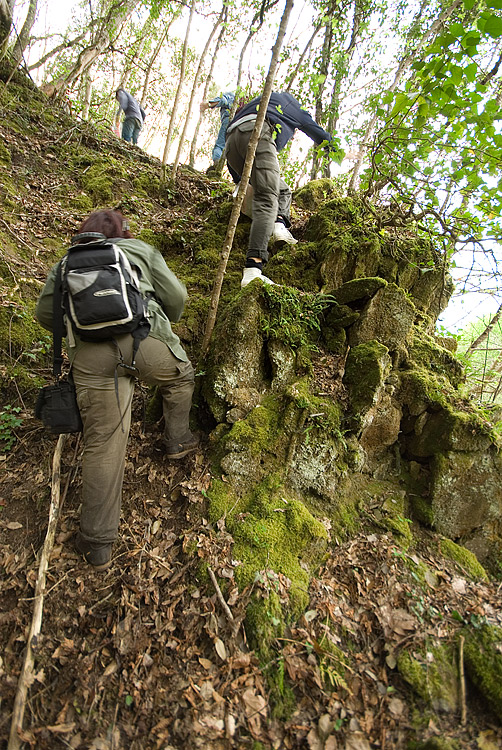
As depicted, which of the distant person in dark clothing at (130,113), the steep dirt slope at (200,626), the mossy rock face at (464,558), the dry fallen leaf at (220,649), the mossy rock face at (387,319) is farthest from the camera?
the distant person in dark clothing at (130,113)

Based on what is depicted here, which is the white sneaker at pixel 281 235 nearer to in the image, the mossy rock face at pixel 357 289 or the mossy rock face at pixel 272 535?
the mossy rock face at pixel 357 289

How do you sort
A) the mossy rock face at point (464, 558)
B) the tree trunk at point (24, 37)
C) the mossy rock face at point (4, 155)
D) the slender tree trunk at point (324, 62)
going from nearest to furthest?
1. the mossy rock face at point (464, 558)
2. the mossy rock face at point (4, 155)
3. the tree trunk at point (24, 37)
4. the slender tree trunk at point (324, 62)

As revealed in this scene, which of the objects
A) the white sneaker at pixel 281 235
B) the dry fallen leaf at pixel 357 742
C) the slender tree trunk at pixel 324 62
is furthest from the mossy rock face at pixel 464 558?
the slender tree trunk at pixel 324 62

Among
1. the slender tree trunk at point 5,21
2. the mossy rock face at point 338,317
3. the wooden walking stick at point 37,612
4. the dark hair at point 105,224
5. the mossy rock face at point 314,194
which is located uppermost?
the slender tree trunk at point 5,21

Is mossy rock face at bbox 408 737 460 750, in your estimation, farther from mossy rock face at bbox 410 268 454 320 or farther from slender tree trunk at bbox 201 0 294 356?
mossy rock face at bbox 410 268 454 320

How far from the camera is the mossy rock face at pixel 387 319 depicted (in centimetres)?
→ 452

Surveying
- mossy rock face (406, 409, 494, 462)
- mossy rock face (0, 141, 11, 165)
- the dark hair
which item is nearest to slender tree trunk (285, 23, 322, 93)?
mossy rock face (0, 141, 11, 165)

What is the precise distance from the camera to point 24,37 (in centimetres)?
796

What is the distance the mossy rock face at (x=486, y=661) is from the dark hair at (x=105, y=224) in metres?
4.57

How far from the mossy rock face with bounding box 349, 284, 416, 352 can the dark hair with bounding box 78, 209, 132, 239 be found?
10.1 feet

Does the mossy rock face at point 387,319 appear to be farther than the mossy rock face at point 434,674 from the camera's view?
Yes

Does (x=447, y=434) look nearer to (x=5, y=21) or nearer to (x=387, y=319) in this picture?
(x=387, y=319)

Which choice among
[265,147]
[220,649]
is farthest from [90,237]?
[220,649]

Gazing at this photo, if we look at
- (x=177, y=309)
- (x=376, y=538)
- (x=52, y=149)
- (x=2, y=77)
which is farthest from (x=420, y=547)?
(x=2, y=77)
